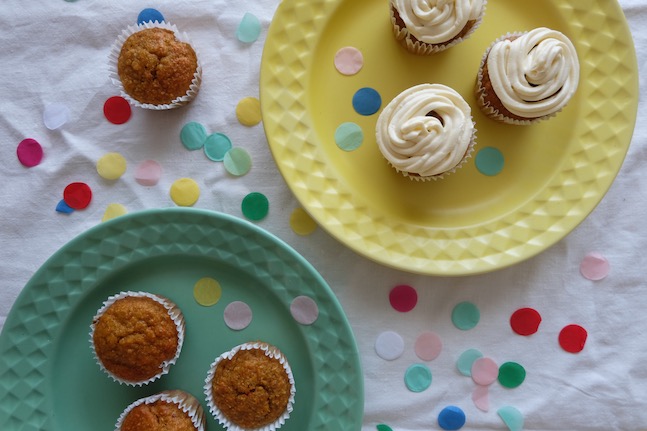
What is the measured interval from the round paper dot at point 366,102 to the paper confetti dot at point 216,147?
1.28ft

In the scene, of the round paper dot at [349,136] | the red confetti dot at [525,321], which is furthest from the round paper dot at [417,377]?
the round paper dot at [349,136]

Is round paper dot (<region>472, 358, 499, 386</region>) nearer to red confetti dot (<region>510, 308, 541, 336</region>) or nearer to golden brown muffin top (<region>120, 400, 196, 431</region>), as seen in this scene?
red confetti dot (<region>510, 308, 541, 336</region>)

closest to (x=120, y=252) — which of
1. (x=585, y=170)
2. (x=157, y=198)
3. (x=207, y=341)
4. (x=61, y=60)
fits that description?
(x=157, y=198)

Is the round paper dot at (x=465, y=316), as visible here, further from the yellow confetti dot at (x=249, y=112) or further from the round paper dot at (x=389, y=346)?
the yellow confetti dot at (x=249, y=112)

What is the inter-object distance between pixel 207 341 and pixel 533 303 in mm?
951

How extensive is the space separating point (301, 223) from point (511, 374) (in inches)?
29.6

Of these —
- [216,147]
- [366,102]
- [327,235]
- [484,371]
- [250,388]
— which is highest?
[366,102]

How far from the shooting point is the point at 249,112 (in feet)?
5.46

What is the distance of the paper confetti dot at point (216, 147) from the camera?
166 centimetres

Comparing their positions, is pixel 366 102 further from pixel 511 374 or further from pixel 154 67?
pixel 511 374

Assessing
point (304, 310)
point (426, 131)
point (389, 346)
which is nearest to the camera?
point (426, 131)

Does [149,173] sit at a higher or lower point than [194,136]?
lower

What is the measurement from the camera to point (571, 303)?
1.67 metres

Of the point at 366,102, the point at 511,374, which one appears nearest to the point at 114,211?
the point at 366,102
